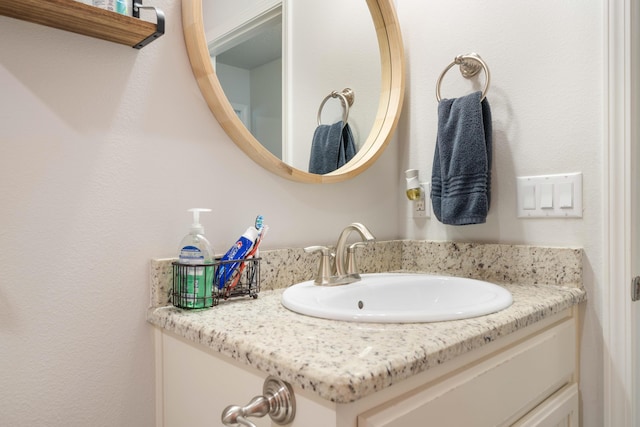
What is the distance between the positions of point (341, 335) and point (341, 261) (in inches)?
15.9

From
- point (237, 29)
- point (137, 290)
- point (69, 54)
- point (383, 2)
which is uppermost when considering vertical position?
point (383, 2)

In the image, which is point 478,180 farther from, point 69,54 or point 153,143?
point 69,54

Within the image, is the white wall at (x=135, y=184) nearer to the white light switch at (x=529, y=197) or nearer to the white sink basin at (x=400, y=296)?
the white light switch at (x=529, y=197)

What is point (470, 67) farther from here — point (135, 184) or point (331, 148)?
point (135, 184)

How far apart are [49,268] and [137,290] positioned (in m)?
0.16

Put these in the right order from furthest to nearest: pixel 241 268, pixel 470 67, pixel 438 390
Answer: pixel 470 67, pixel 241 268, pixel 438 390

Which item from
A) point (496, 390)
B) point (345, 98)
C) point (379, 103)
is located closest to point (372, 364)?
point (496, 390)

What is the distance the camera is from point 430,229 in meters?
1.32

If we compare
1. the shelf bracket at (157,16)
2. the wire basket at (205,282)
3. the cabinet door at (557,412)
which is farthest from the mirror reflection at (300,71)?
the cabinet door at (557,412)

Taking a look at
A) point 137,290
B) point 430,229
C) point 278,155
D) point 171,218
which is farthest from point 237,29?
point 430,229

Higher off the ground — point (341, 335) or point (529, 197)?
point (529, 197)

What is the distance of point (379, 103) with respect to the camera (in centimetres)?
132

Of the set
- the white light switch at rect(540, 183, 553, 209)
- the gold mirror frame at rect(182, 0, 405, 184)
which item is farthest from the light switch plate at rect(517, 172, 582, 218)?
the gold mirror frame at rect(182, 0, 405, 184)

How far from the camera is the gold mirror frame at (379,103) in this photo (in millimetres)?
865
